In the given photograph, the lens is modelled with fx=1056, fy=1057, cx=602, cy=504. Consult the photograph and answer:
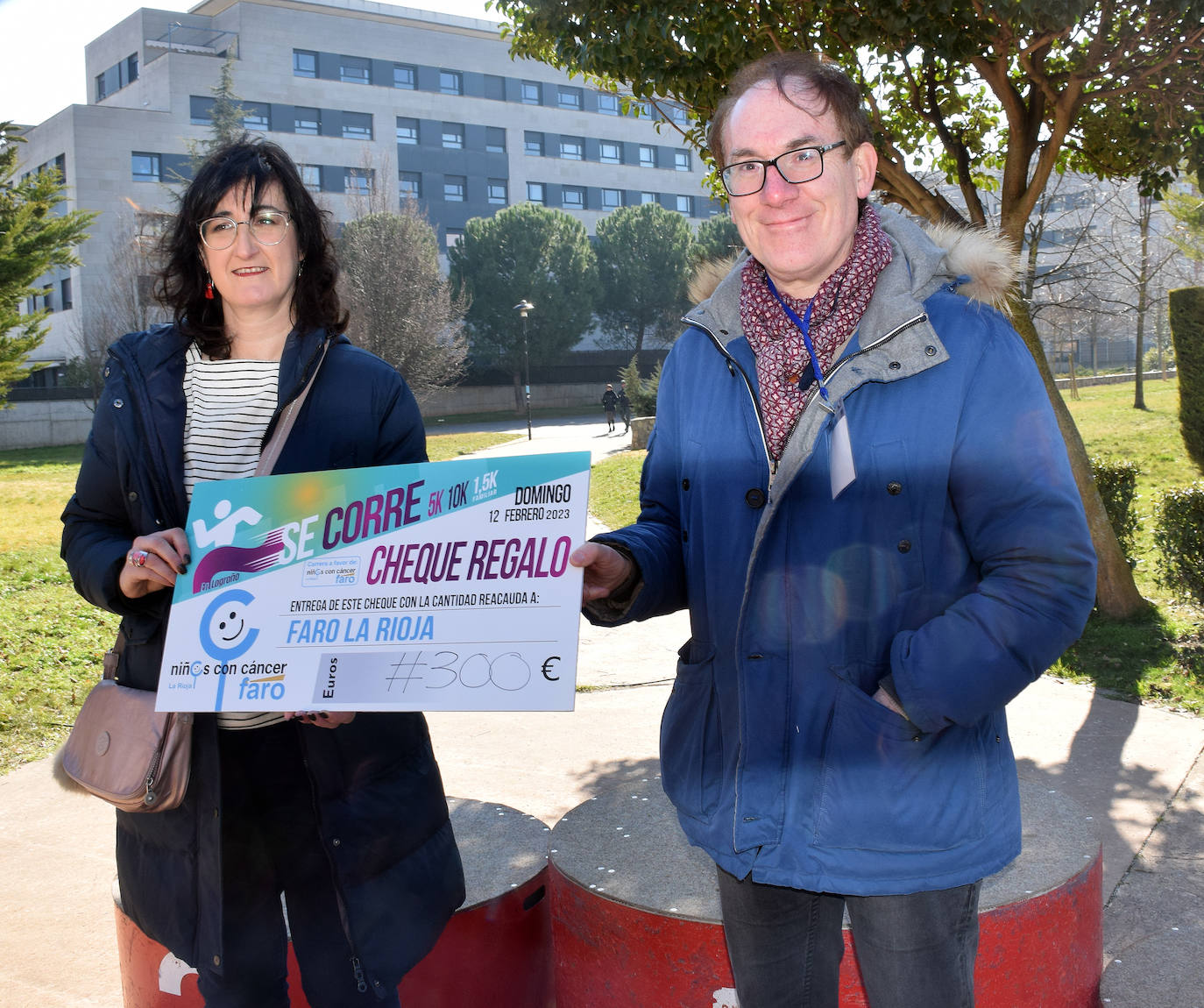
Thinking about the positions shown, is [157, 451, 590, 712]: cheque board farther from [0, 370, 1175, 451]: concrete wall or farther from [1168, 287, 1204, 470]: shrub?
[0, 370, 1175, 451]: concrete wall

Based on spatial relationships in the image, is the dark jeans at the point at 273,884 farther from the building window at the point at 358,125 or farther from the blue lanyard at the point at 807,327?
the building window at the point at 358,125

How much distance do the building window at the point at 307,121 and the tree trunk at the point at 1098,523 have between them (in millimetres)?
55479

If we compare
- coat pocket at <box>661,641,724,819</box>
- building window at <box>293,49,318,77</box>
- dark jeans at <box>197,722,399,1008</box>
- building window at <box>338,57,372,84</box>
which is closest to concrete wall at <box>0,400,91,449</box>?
building window at <box>293,49,318,77</box>

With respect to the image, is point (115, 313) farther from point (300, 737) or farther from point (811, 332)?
A: point (811, 332)

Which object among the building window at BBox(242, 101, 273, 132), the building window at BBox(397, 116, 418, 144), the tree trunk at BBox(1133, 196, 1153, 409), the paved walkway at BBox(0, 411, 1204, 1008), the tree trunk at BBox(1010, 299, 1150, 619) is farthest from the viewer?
the building window at BBox(397, 116, 418, 144)

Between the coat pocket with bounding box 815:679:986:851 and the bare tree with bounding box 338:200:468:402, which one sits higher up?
the bare tree with bounding box 338:200:468:402

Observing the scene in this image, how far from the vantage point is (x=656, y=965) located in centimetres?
274

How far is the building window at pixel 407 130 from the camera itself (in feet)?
198

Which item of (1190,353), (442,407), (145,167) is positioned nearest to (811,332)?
(1190,353)

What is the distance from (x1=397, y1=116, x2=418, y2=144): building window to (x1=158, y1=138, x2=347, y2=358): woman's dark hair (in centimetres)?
6183

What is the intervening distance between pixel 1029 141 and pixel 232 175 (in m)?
7.23

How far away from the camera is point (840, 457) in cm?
185

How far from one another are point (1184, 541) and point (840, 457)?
6771mm

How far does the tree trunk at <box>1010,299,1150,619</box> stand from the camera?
7.87 m
